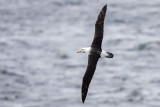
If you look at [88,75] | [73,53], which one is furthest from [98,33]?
[73,53]

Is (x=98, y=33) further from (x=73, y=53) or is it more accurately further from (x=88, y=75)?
(x=73, y=53)

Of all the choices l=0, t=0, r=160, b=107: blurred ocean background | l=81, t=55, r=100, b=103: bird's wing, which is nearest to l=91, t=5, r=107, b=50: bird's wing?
l=81, t=55, r=100, b=103: bird's wing

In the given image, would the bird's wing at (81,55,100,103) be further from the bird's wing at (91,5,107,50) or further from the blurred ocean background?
the blurred ocean background

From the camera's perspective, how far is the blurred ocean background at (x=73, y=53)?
6844 cm

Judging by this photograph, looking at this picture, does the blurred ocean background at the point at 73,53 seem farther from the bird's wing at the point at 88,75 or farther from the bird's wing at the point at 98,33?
the bird's wing at the point at 98,33

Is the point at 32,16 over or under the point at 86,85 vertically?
over

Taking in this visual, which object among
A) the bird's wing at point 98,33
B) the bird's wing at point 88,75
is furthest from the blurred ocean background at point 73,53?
the bird's wing at point 98,33

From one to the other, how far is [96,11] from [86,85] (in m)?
53.1

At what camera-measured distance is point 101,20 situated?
2553 cm

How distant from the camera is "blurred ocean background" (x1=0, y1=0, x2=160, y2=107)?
68.4 m

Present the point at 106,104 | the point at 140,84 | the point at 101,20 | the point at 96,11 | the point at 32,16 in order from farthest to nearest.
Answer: the point at 32,16, the point at 96,11, the point at 140,84, the point at 106,104, the point at 101,20

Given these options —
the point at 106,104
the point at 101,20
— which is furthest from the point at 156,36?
the point at 101,20

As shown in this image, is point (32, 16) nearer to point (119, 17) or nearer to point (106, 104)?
point (119, 17)

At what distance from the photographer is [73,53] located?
75.1 m
